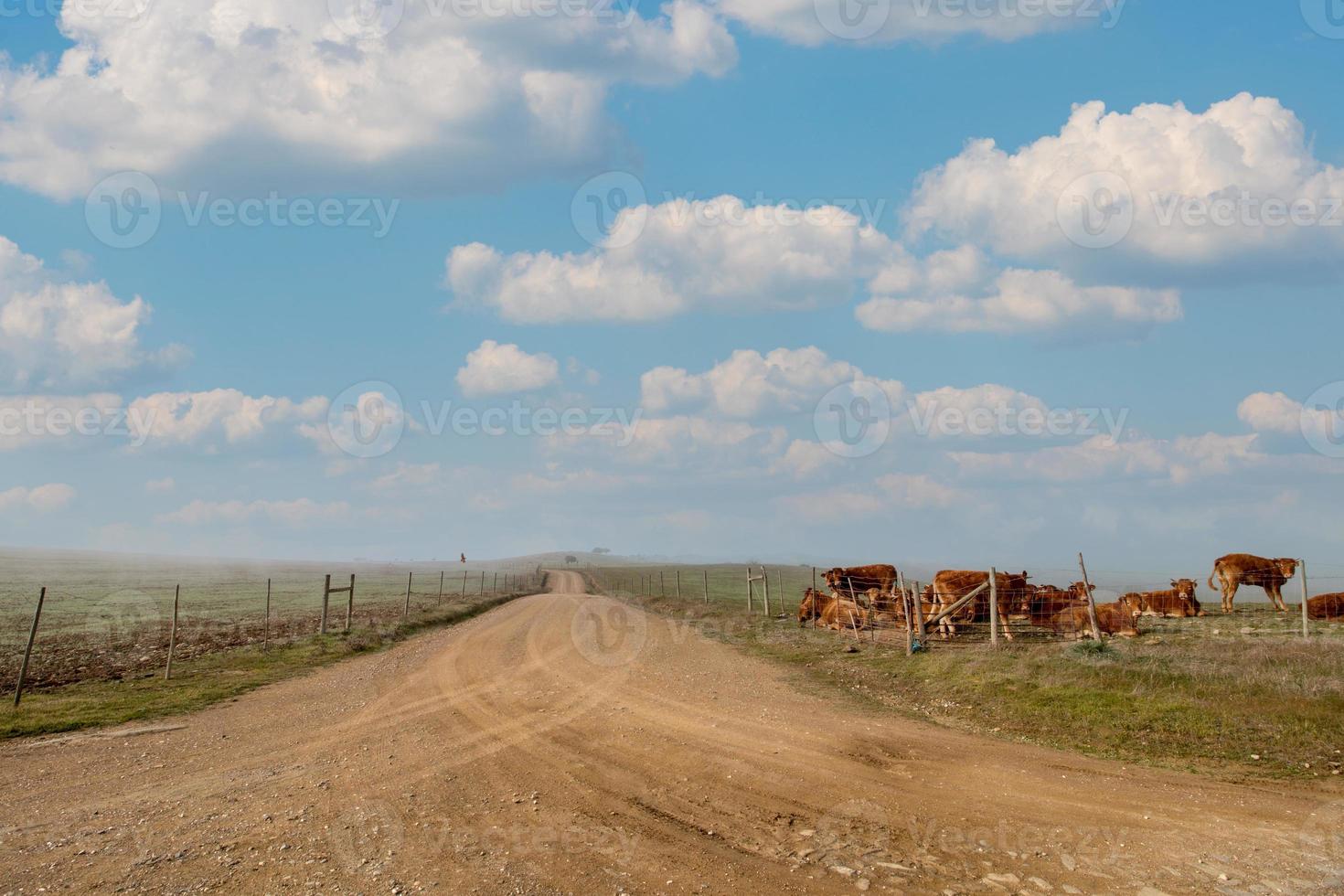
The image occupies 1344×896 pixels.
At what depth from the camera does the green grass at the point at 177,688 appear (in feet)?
51.4

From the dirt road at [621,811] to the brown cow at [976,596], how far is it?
10.2 m

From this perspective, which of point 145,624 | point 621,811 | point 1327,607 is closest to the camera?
point 621,811

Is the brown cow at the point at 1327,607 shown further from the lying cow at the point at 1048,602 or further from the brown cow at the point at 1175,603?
the lying cow at the point at 1048,602

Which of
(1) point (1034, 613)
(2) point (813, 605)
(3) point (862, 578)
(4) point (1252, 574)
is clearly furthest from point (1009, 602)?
(4) point (1252, 574)

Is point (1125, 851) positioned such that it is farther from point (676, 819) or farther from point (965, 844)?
point (676, 819)

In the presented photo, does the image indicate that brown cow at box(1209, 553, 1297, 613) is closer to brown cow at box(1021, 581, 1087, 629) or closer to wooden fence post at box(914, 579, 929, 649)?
brown cow at box(1021, 581, 1087, 629)

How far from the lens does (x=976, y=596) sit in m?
25.7

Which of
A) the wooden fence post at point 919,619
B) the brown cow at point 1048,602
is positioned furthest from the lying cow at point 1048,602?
the wooden fence post at point 919,619

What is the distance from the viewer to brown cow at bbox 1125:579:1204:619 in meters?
29.6

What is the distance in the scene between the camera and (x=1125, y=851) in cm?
825

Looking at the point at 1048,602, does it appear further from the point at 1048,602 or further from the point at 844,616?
the point at 844,616

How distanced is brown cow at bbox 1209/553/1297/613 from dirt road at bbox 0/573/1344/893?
22.7 meters

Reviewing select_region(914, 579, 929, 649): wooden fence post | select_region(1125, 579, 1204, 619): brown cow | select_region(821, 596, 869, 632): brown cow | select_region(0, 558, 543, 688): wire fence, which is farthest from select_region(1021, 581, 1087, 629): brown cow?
select_region(0, 558, 543, 688): wire fence

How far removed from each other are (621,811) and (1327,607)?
2737 cm
